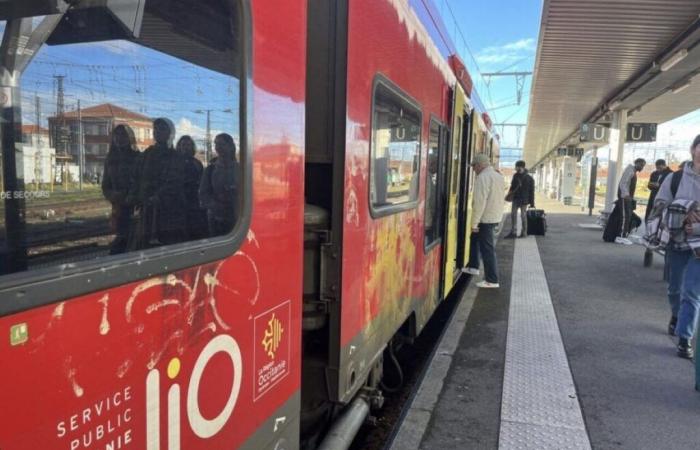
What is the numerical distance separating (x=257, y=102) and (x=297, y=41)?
16.1 inches

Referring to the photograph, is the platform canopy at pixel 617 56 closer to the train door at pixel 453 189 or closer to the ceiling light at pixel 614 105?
the ceiling light at pixel 614 105

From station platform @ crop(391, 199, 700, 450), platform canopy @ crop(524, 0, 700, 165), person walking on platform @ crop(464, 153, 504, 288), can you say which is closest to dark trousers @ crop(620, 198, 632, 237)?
platform canopy @ crop(524, 0, 700, 165)

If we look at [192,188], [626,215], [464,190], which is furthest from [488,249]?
[192,188]

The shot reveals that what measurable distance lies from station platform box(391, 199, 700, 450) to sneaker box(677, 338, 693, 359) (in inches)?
3.8

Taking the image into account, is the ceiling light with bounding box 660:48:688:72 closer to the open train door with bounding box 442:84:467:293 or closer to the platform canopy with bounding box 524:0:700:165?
the platform canopy with bounding box 524:0:700:165

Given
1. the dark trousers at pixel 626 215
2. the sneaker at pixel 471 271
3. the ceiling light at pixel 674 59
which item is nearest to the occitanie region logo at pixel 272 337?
the sneaker at pixel 471 271

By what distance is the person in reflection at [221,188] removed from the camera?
161 cm

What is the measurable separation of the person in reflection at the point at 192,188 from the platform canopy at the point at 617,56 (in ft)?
22.7

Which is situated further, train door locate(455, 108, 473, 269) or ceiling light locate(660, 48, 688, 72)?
ceiling light locate(660, 48, 688, 72)

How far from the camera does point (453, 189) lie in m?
5.71

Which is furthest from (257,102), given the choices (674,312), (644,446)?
(674,312)

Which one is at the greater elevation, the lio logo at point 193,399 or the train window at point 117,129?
the train window at point 117,129

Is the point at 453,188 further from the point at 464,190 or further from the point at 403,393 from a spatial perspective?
the point at 403,393

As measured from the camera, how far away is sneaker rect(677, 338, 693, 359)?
14.8 ft
